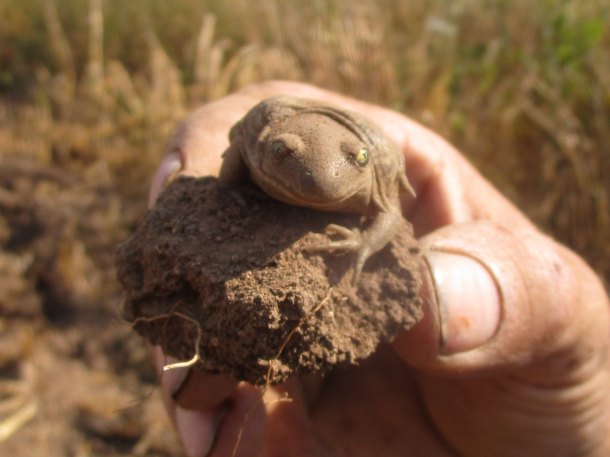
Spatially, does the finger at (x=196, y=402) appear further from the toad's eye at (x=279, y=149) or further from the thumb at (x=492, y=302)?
the toad's eye at (x=279, y=149)

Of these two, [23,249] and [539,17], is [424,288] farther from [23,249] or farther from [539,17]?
[539,17]

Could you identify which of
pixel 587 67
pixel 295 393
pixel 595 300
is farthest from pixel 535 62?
pixel 295 393

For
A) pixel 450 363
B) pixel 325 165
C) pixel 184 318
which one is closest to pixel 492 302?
pixel 450 363

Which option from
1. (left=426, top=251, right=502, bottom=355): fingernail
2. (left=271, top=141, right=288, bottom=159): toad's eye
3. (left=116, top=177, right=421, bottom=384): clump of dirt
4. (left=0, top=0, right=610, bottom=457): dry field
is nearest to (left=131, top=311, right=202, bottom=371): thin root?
(left=116, top=177, right=421, bottom=384): clump of dirt

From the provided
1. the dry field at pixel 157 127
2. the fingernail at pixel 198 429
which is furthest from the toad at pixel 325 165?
the dry field at pixel 157 127

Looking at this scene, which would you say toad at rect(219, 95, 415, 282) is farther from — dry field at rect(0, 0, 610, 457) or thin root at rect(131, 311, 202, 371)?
dry field at rect(0, 0, 610, 457)

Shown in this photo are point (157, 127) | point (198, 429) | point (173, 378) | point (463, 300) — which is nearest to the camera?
point (463, 300)

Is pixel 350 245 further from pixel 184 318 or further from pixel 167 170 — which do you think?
pixel 167 170
